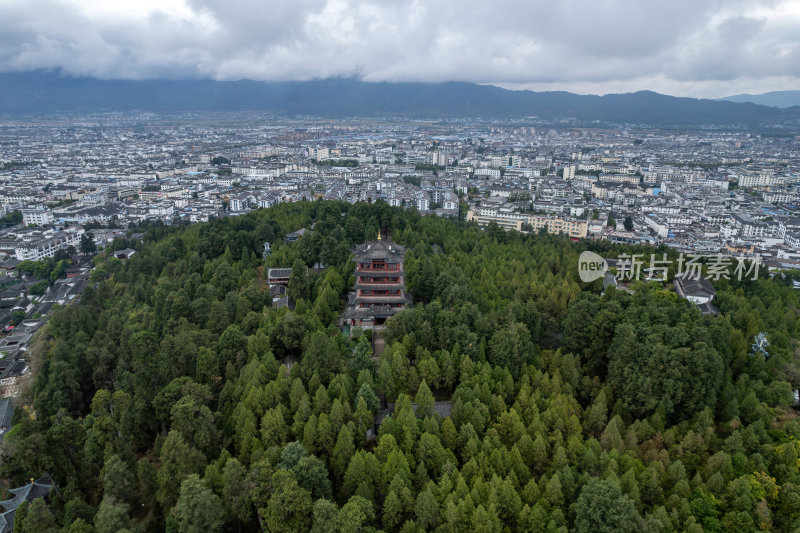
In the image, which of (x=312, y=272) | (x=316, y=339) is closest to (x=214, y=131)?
(x=312, y=272)

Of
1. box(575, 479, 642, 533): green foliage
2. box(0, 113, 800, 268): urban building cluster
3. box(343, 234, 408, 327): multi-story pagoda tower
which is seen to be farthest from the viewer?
box(0, 113, 800, 268): urban building cluster

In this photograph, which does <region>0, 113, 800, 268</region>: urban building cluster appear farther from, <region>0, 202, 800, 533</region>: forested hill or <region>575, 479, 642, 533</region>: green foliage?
<region>575, 479, 642, 533</region>: green foliage

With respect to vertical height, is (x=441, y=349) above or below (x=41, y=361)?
above

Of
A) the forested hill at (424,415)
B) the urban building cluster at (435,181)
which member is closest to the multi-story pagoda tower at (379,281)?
the forested hill at (424,415)

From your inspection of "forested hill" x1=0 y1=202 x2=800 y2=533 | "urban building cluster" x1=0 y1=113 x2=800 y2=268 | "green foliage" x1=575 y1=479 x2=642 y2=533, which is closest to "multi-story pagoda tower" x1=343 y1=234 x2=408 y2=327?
"forested hill" x1=0 y1=202 x2=800 y2=533

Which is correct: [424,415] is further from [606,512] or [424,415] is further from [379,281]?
[379,281]

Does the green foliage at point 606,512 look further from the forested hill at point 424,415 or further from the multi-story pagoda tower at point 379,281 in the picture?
the multi-story pagoda tower at point 379,281

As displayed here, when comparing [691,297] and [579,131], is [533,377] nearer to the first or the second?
[691,297]

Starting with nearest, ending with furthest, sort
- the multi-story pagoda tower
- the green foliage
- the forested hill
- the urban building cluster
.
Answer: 1. the green foliage
2. the forested hill
3. the multi-story pagoda tower
4. the urban building cluster

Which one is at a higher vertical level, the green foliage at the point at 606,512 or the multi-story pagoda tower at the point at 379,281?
the multi-story pagoda tower at the point at 379,281
